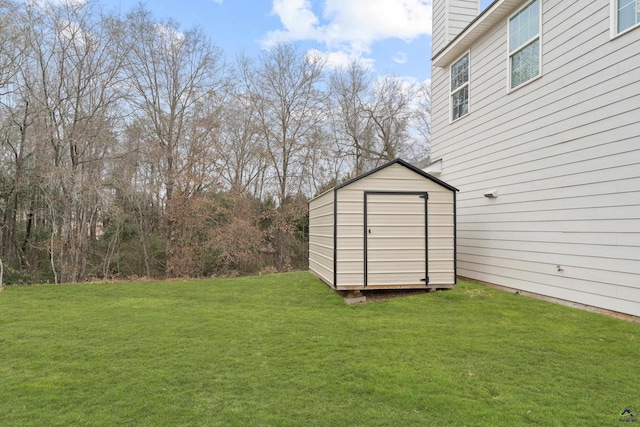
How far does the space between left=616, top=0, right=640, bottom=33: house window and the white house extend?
0.04ft

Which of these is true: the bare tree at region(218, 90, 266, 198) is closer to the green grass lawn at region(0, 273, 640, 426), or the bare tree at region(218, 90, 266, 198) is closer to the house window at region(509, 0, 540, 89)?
the green grass lawn at region(0, 273, 640, 426)

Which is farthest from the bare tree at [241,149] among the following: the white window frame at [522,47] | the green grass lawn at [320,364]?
the white window frame at [522,47]

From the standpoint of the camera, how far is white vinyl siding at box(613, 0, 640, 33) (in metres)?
4.02

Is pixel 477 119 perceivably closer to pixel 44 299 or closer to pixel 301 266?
pixel 44 299

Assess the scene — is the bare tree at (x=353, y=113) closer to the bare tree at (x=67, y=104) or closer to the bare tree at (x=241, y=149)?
the bare tree at (x=241, y=149)

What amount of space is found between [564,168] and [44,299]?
312 inches

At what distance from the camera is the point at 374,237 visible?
545 cm

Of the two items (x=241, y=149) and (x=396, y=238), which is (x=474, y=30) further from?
(x=241, y=149)

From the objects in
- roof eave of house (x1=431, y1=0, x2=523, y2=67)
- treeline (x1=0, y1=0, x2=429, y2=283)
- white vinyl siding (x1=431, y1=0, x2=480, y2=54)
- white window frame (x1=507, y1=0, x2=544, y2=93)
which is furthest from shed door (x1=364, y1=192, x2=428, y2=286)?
treeline (x1=0, y1=0, x2=429, y2=283)

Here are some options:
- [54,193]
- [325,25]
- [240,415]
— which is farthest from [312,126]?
[240,415]

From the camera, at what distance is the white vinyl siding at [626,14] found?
158 inches

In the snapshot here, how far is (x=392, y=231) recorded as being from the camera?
5.49 metres

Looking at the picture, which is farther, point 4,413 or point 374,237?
point 374,237

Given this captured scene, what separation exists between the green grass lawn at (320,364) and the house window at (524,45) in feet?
11.3
